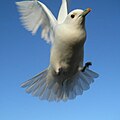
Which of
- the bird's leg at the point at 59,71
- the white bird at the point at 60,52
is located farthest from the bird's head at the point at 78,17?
the bird's leg at the point at 59,71

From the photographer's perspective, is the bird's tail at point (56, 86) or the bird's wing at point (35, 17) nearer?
the bird's tail at point (56, 86)

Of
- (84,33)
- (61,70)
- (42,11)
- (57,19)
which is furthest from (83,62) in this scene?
(42,11)

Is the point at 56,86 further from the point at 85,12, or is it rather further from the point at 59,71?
Result: the point at 85,12

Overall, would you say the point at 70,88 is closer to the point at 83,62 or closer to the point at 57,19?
the point at 83,62

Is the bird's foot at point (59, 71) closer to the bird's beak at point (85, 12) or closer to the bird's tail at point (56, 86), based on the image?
the bird's tail at point (56, 86)

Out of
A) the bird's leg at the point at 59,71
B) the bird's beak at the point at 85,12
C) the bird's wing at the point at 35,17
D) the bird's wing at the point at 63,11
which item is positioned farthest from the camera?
the bird's wing at the point at 35,17

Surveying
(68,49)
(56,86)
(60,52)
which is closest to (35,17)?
(56,86)

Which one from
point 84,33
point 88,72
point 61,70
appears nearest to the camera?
point 84,33

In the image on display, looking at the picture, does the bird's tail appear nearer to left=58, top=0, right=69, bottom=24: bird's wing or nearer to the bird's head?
left=58, top=0, right=69, bottom=24: bird's wing
